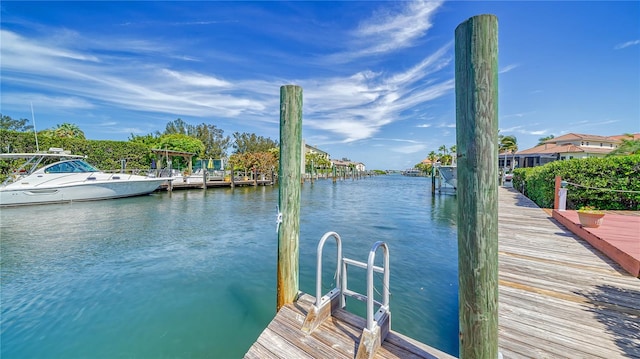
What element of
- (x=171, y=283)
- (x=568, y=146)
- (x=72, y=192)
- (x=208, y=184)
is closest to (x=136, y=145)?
(x=208, y=184)

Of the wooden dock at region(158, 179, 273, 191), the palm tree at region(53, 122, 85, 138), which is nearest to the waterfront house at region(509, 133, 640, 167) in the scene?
the wooden dock at region(158, 179, 273, 191)

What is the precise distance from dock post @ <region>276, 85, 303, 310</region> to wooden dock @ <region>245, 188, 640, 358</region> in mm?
288

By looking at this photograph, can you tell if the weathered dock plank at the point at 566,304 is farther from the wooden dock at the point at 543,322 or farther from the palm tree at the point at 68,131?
the palm tree at the point at 68,131

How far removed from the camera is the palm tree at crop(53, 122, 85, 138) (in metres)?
28.8

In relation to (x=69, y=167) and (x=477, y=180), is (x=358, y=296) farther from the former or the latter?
(x=69, y=167)

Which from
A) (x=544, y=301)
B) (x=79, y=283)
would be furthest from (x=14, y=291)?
(x=544, y=301)

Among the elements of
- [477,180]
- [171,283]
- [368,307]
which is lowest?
[171,283]

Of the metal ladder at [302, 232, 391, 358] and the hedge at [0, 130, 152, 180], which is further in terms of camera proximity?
the hedge at [0, 130, 152, 180]

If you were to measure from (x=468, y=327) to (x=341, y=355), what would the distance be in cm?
111

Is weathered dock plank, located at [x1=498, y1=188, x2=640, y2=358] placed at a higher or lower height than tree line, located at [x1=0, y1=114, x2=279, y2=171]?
lower

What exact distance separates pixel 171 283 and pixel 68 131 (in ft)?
123

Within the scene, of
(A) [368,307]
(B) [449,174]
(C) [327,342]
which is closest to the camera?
(A) [368,307]

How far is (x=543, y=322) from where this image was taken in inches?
109

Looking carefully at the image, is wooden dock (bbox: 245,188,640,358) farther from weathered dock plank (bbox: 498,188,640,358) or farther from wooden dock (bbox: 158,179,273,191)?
wooden dock (bbox: 158,179,273,191)
